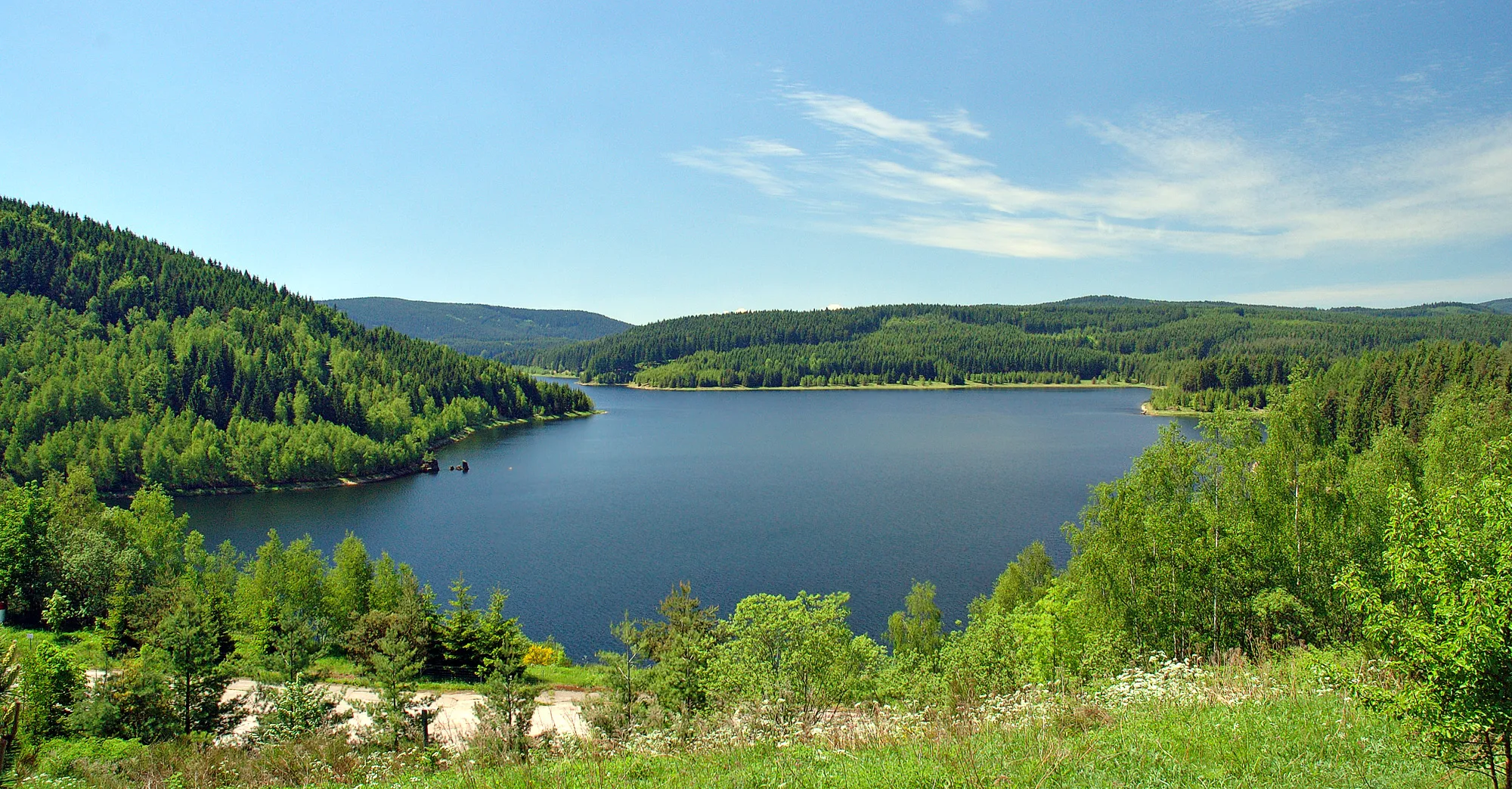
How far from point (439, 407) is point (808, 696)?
98980mm

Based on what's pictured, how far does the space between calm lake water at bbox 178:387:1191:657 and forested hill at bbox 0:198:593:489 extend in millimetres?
5495

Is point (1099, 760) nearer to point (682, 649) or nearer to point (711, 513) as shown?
point (682, 649)

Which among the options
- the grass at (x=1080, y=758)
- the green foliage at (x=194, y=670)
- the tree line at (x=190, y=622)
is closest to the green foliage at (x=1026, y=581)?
the tree line at (x=190, y=622)

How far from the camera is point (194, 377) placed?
79938 mm

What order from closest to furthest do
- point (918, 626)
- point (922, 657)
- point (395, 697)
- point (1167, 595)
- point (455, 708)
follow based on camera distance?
point (1167, 595), point (395, 697), point (455, 708), point (922, 657), point (918, 626)

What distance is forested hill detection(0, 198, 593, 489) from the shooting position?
63.9 meters

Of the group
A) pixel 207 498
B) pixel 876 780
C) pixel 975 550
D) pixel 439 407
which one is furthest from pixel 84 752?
pixel 439 407

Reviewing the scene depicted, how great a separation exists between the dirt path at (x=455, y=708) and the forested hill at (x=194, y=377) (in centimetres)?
4813

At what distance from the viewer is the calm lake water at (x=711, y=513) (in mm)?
36094

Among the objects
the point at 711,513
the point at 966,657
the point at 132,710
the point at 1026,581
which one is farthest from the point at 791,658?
the point at 711,513

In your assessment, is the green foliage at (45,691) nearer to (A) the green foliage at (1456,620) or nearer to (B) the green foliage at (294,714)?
(B) the green foliage at (294,714)

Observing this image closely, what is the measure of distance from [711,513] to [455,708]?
29.2 metres

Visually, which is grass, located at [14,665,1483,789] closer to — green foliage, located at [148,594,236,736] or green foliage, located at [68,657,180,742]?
green foliage, located at [68,657,180,742]

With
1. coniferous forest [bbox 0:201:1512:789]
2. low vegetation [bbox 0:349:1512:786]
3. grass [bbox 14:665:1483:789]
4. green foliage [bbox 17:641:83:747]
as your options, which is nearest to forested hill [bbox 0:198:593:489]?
coniferous forest [bbox 0:201:1512:789]
